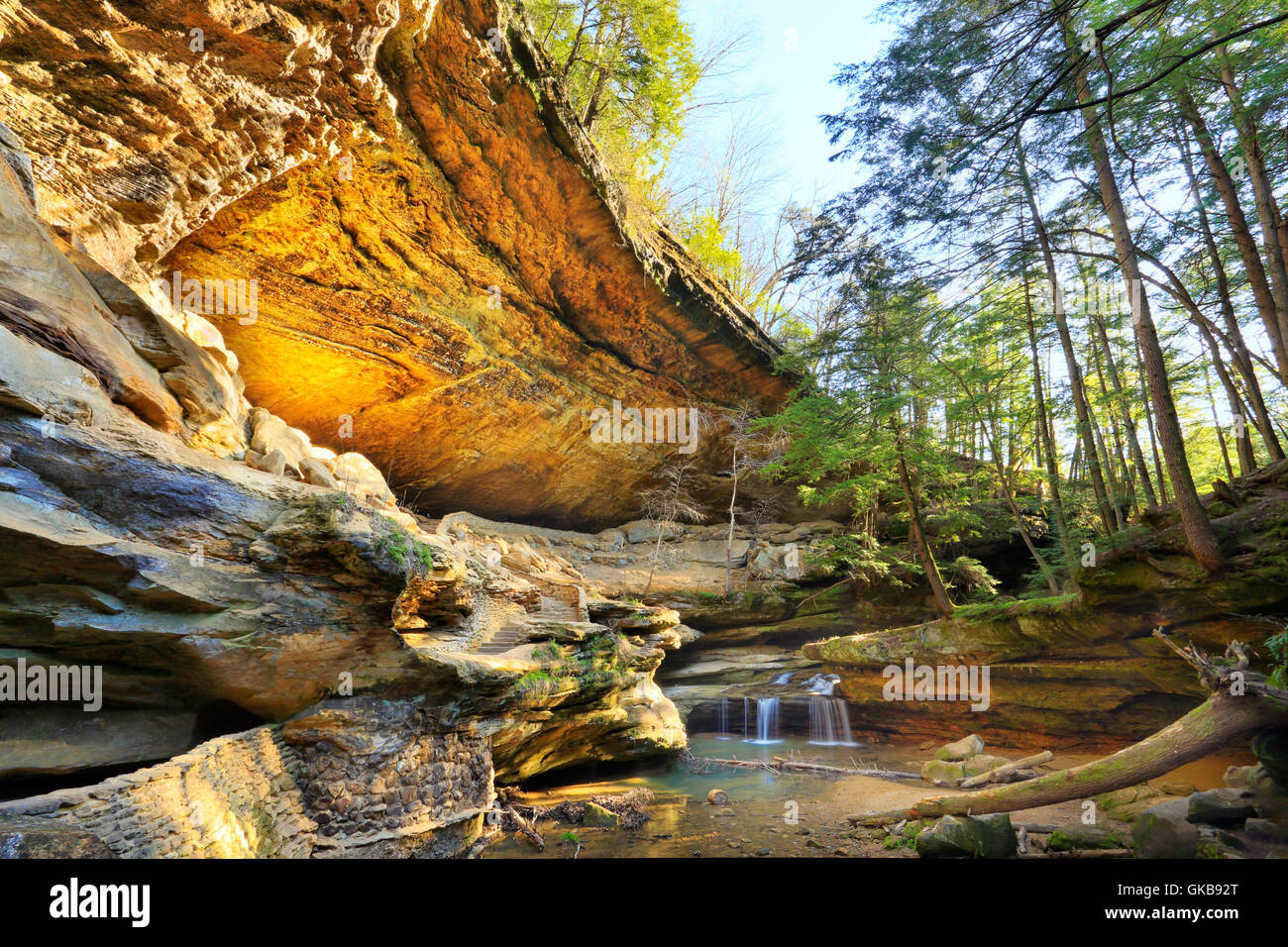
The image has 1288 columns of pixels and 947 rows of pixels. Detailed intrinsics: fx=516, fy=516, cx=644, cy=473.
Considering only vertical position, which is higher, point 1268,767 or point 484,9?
point 484,9

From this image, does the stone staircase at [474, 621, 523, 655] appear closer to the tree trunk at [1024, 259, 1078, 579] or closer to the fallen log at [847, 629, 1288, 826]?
the fallen log at [847, 629, 1288, 826]

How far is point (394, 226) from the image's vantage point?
10008 millimetres

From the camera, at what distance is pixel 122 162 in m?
6.78

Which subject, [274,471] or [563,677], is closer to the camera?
[274,471]

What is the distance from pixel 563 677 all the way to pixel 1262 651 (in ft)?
33.0

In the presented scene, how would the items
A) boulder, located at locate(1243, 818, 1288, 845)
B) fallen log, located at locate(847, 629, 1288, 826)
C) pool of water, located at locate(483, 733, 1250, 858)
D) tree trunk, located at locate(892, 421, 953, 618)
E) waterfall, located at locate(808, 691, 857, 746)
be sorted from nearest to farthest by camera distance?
fallen log, located at locate(847, 629, 1288, 826), boulder, located at locate(1243, 818, 1288, 845), pool of water, located at locate(483, 733, 1250, 858), tree trunk, located at locate(892, 421, 953, 618), waterfall, located at locate(808, 691, 857, 746)

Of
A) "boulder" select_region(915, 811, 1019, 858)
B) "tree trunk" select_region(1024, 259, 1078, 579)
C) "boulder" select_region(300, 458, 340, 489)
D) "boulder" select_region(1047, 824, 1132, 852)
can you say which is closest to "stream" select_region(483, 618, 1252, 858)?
"boulder" select_region(915, 811, 1019, 858)

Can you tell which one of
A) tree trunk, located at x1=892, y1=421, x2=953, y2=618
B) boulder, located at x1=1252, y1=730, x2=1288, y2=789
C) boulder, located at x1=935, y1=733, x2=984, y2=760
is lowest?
boulder, located at x1=935, y1=733, x2=984, y2=760

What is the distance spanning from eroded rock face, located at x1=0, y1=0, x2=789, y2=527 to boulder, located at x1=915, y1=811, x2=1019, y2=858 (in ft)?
38.9

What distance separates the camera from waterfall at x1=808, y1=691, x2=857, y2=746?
1361 cm

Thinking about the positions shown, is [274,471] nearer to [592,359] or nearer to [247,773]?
[247,773]

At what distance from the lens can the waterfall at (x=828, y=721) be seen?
44.7 ft
